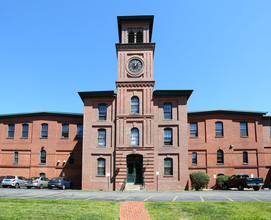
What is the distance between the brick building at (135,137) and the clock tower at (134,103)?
0.11m

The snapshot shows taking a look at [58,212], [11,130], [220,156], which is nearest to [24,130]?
[11,130]

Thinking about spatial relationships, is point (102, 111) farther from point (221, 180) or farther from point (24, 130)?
point (221, 180)

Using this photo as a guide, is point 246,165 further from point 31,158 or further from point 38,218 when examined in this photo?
point 38,218

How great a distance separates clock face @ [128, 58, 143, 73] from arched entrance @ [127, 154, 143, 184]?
32.7ft

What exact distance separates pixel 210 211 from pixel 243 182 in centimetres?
1838

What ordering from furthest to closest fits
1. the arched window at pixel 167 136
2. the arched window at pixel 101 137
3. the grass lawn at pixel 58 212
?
1. the arched window at pixel 101 137
2. the arched window at pixel 167 136
3. the grass lawn at pixel 58 212

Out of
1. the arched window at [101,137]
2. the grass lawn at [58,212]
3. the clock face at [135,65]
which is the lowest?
the grass lawn at [58,212]

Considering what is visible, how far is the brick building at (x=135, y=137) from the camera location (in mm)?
31703

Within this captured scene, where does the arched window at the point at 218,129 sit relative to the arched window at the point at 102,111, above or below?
below

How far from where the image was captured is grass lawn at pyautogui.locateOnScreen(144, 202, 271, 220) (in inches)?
498

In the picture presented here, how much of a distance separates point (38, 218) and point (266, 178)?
31.7 m

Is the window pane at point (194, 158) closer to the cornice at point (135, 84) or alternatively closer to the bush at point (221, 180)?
the bush at point (221, 180)

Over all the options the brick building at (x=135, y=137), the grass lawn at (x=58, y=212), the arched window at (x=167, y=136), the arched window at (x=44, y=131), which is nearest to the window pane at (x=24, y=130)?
the brick building at (x=135, y=137)

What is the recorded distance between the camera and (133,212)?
13.8 meters
